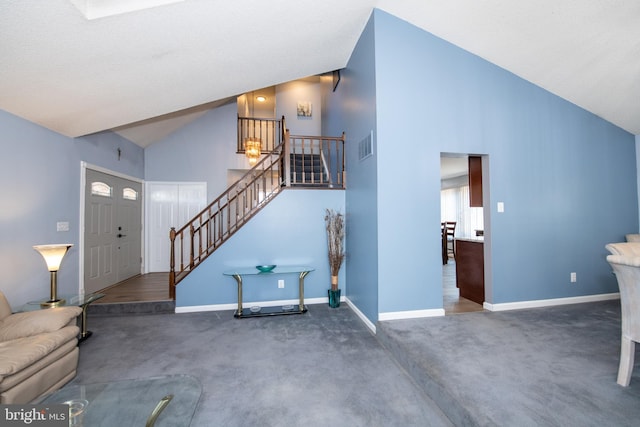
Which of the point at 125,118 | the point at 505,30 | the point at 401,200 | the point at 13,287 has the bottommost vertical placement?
the point at 13,287

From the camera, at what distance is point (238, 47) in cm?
309

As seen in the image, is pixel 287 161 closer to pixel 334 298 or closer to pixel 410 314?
pixel 334 298

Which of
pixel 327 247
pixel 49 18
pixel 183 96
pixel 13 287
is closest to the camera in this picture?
pixel 49 18

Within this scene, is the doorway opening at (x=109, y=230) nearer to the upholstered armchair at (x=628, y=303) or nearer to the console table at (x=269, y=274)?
the console table at (x=269, y=274)

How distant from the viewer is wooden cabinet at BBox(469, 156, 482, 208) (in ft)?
12.4

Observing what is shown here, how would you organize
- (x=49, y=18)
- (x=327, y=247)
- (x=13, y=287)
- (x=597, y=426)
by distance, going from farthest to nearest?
(x=327, y=247)
(x=13, y=287)
(x=49, y=18)
(x=597, y=426)

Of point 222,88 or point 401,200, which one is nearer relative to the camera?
point 401,200

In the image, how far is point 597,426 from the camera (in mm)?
1493

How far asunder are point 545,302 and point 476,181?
5.87ft

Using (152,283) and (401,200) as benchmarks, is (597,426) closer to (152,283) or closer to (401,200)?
(401,200)

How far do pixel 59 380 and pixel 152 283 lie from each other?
3045 millimetres

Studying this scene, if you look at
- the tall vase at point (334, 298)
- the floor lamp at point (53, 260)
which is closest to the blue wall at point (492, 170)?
the tall vase at point (334, 298)

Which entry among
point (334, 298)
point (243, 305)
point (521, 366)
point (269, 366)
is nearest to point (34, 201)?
point (243, 305)

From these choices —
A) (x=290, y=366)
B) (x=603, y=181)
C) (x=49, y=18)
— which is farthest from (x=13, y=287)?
(x=603, y=181)
